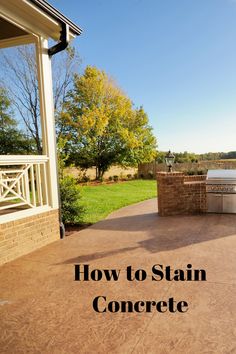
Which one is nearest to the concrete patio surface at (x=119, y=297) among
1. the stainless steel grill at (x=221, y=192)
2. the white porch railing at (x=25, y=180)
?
the white porch railing at (x=25, y=180)

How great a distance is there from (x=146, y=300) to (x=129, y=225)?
3345 millimetres

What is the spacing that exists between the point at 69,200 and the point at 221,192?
3.85 metres

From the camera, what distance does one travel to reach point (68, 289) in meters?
2.93

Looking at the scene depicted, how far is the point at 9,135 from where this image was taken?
12.5 m

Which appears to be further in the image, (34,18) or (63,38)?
(63,38)

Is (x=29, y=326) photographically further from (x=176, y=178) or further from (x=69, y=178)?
(x=176, y=178)

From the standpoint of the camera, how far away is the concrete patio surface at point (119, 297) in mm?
1997

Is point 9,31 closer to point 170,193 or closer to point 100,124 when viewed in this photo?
point 170,193

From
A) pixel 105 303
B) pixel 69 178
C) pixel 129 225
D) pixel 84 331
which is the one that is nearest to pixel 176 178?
pixel 129 225

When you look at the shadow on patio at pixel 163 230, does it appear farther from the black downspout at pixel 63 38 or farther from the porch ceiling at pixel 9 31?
the porch ceiling at pixel 9 31

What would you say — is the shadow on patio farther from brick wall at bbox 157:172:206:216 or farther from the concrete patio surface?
brick wall at bbox 157:172:206:216

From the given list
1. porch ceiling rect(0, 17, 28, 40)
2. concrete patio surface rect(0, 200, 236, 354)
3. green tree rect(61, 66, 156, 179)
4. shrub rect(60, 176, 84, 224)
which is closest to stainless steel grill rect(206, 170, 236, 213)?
concrete patio surface rect(0, 200, 236, 354)

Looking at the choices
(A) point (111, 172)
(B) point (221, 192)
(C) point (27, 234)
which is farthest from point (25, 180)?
(A) point (111, 172)

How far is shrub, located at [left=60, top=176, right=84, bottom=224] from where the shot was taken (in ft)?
20.4
